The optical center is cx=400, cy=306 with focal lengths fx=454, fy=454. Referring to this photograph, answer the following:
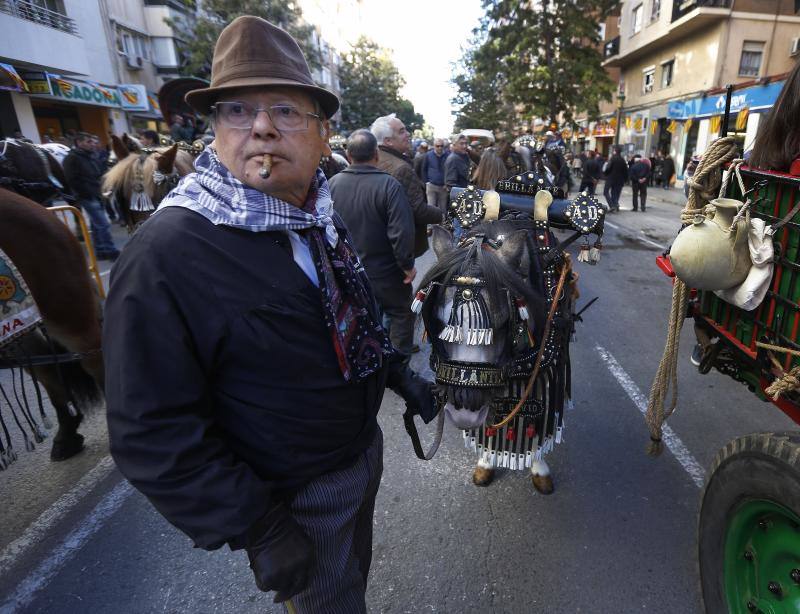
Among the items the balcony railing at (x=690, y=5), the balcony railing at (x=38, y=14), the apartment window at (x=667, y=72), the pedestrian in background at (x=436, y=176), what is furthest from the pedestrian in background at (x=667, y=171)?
the balcony railing at (x=38, y=14)

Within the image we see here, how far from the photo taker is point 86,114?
18.7 m

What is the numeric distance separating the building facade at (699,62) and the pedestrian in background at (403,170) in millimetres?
12527

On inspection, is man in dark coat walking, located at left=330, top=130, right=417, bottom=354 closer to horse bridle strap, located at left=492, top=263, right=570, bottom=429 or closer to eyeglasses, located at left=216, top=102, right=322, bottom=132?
horse bridle strap, located at left=492, top=263, right=570, bottom=429

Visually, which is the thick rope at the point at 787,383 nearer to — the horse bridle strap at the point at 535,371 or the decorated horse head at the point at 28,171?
the horse bridle strap at the point at 535,371

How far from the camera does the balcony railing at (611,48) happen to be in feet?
89.0

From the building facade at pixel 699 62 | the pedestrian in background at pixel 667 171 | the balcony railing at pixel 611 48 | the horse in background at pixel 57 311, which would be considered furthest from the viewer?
the balcony railing at pixel 611 48

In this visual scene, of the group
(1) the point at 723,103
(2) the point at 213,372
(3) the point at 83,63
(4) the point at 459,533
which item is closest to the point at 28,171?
(2) the point at 213,372

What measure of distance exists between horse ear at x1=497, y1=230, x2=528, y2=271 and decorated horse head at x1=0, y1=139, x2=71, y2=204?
4.65 meters

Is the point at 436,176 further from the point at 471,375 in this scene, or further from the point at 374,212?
the point at 471,375

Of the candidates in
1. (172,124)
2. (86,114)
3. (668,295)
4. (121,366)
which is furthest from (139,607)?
(86,114)

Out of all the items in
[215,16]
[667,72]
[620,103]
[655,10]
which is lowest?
[620,103]

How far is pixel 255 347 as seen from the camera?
1.15m

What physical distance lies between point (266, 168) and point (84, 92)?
67.0ft

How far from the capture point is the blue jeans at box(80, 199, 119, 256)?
27.5ft
